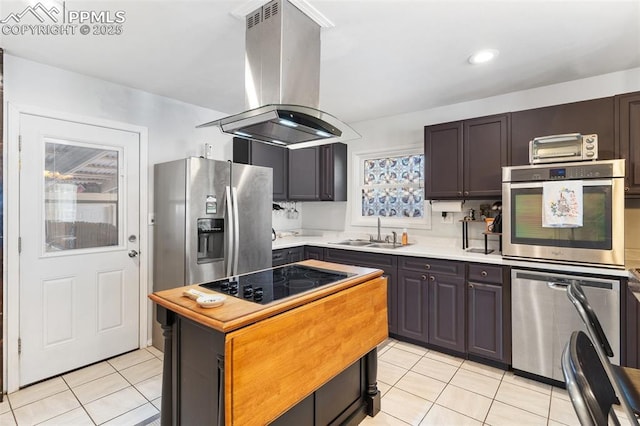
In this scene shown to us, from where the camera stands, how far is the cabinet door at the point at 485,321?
2646 millimetres

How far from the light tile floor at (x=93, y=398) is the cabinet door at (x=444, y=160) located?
306 cm

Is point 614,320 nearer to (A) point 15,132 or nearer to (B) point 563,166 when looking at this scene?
(B) point 563,166

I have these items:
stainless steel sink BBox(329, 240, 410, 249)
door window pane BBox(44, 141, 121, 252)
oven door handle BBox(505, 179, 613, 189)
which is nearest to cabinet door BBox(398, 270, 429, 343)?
stainless steel sink BBox(329, 240, 410, 249)

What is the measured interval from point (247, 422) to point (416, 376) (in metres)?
1.80

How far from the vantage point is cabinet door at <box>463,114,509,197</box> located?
2867 millimetres

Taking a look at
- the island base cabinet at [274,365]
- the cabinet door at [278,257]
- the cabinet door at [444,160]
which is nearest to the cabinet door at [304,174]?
the cabinet door at [278,257]

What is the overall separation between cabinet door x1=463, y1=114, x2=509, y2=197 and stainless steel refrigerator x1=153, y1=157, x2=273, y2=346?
206cm

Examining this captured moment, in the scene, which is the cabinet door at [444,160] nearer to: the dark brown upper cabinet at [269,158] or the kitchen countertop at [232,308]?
the dark brown upper cabinet at [269,158]

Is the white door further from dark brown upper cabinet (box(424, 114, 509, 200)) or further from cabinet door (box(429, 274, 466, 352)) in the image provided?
dark brown upper cabinet (box(424, 114, 509, 200))

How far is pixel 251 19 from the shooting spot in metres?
1.85

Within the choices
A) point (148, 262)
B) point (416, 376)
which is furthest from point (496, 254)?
point (148, 262)

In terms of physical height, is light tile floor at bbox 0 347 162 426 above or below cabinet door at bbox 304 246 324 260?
below

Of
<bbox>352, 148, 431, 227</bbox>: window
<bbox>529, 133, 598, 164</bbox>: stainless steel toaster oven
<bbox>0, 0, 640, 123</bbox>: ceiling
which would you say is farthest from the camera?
<bbox>352, 148, 431, 227</bbox>: window

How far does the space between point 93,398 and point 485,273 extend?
3.23 meters
